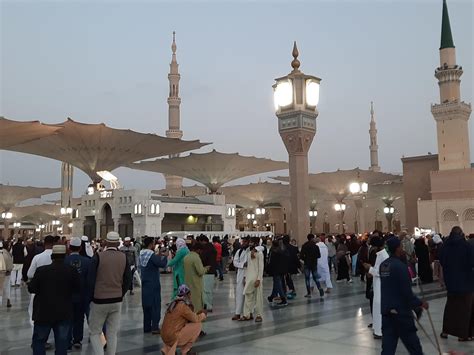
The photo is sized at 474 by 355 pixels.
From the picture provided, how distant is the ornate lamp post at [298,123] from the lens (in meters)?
10.8

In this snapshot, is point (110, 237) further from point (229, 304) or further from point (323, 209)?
point (323, 209)

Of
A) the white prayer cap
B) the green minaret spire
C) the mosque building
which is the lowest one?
the white prayer cap

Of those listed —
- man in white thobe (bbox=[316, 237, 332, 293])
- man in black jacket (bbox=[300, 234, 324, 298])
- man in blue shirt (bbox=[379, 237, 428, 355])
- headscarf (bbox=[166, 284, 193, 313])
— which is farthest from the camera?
man in white thobe (bbox=[316, 237, 332, 293])

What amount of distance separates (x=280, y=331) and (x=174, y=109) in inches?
1994

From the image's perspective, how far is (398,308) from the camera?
410 centimetres

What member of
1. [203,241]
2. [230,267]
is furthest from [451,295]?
[230,267]

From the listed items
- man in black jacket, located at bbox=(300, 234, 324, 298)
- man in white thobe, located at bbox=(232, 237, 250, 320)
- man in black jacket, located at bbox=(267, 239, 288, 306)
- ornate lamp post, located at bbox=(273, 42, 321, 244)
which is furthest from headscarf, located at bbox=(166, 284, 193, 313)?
ornate lamp post, located at bbox=(273, 42, 321, 244)

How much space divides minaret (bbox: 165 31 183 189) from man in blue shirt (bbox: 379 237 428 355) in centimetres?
5098

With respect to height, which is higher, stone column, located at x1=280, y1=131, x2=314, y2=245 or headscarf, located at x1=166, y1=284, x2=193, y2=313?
stone column, located at x1=280, y1=131, x2=314, y2=245

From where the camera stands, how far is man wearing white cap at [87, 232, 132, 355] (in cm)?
480

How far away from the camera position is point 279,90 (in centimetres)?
1091

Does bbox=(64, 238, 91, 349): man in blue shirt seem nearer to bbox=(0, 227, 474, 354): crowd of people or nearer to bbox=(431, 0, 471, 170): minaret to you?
bbox=(0, 227, 474, 354): crowd of people

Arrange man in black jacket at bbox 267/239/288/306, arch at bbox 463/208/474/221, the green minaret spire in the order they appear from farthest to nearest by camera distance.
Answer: the green minaret spire < arch at bbox 463/208/474/221 < man in black jacket at bbox 267/239/288/306

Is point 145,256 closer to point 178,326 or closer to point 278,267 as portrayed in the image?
point 178,326
